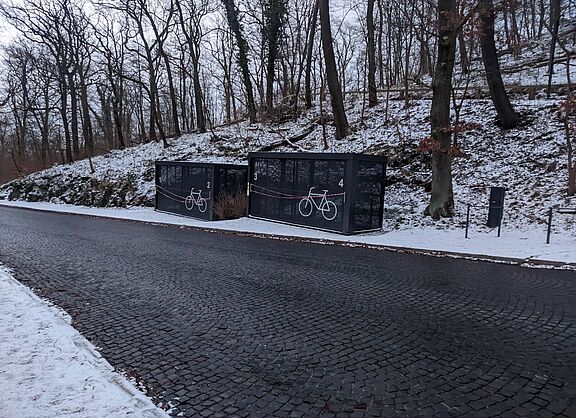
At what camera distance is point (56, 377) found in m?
3.34

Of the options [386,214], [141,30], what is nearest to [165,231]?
[386,214]

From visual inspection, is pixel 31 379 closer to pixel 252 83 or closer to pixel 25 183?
pixel 252 83

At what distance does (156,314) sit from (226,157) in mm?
19069

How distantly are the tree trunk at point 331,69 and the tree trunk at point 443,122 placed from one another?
651 centimetres

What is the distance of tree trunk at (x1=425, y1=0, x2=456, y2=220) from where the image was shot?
1257 cm

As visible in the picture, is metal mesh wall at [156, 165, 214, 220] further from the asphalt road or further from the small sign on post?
the small sign on post

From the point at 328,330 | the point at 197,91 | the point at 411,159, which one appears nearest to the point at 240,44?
the point at 197,91

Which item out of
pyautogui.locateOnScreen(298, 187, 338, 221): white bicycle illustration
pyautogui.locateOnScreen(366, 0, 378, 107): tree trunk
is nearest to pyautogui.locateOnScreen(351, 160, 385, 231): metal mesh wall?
pyautogui.locateOnScreen(298, 187, 338, 221): white bicycle illustration

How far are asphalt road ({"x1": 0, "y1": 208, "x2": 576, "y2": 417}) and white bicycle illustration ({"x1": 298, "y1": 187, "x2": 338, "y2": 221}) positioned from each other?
4.30 metres

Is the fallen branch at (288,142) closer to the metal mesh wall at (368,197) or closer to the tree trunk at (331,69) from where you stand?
the tree trunk at (331,69)

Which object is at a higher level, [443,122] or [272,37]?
[272,37]

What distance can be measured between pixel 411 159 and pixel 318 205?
18.3 ft

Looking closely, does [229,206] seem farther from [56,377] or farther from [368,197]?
[56,377]

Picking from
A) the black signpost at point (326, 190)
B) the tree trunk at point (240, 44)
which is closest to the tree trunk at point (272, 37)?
the tree trunk at point (240, 44)
